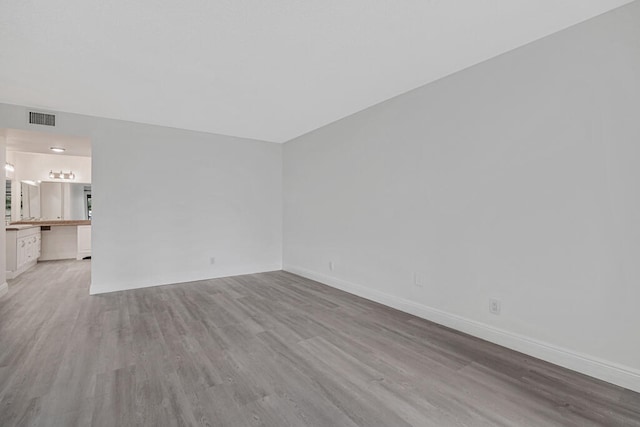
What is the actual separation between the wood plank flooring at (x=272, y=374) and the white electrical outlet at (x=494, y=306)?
11.7 inches

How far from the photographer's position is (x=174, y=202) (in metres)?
4.60

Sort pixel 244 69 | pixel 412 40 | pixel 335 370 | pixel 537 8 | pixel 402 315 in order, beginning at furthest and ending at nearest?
pixel 402 315, pixel 244 69, pixel 412 40, pixel 335 370, pixel 537 8

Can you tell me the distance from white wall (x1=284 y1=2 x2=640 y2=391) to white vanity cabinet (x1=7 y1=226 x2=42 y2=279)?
5.89 m

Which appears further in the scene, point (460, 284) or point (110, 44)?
point (460, 284)

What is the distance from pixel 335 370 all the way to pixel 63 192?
8.47m

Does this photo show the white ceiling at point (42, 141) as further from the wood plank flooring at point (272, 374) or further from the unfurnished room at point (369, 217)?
the wood plank flooring at point (272, 374)

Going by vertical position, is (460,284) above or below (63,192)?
below

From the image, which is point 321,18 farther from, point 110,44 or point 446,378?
point 446,378

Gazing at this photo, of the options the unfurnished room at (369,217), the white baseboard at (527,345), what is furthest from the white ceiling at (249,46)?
the white baseboard at (527,345)

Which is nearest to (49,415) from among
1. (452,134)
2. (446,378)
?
(446,378)

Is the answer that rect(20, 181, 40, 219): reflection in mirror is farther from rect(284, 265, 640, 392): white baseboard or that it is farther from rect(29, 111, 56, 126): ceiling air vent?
rect(284, 265, 640, 392): white baseboard

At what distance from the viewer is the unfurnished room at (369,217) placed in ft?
5.99

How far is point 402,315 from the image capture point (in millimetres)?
3170

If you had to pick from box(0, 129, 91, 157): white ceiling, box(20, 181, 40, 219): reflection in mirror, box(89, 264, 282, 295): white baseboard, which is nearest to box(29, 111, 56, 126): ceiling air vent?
box(0, 129, 91, 157): white ceiling
